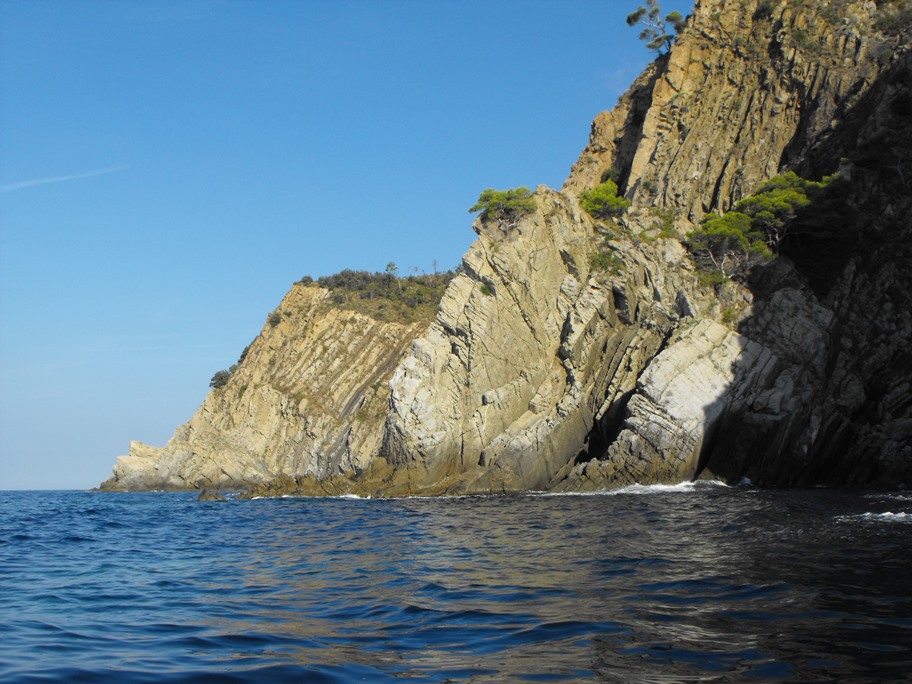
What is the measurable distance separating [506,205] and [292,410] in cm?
3648

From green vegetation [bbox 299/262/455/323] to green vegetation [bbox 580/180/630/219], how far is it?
2778cm

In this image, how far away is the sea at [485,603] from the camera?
27.6 feet

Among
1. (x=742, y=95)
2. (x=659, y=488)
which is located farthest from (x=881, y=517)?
(x=742, y=95)

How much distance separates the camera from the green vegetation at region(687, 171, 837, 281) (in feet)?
150

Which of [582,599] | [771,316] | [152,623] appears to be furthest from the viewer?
[771,316]

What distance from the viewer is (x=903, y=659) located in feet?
26.6

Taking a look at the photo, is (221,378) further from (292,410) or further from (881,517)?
(881,517)

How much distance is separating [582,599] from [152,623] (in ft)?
21.6

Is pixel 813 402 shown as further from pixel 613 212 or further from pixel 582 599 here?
pixel 582 599

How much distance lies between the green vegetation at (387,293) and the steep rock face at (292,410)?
5.69ft

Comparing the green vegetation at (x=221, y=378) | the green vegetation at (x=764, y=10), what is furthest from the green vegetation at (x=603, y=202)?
the green vegetation at (x=221, y=378)

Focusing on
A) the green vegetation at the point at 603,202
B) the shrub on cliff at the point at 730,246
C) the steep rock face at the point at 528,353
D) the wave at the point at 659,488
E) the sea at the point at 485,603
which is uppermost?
the green vegetation at the point at 603,202

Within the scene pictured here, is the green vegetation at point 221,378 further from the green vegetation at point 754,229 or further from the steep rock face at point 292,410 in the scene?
the green vegetation at point 754,229

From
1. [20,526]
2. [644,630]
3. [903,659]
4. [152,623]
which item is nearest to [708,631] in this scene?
[644,630]
